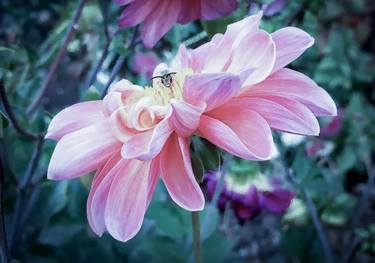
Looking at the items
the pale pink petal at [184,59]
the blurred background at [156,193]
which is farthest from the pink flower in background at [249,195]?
the pale pink petal at [184,59]

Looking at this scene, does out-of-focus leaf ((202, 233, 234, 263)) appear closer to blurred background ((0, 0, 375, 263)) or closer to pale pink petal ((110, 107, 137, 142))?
blurred background ((0, 0, 375, 263))

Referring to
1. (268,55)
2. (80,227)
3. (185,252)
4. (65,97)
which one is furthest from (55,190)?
(65,97)

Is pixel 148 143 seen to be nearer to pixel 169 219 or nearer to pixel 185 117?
pixel 185 117

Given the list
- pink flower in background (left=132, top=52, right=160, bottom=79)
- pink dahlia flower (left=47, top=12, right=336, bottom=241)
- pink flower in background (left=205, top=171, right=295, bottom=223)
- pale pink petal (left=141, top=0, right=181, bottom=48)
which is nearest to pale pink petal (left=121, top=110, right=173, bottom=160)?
pink dahlia flower (left=47, top=12, right=336, bottom=241)

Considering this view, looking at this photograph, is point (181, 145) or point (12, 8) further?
point (12, 8)

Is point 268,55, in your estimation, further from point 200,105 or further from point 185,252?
point 185,252

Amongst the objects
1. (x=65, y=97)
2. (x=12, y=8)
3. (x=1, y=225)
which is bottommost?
(x=65, y=97)
